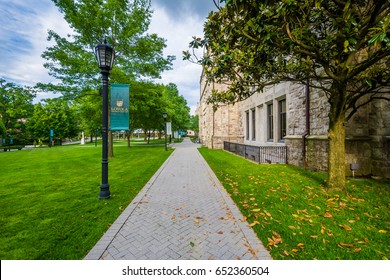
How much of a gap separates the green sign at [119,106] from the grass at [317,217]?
416cm

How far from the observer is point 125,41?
1295 cm

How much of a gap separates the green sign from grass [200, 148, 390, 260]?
164 inches

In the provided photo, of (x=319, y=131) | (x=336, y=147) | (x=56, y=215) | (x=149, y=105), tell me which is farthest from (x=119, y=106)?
(x=149, y=105)

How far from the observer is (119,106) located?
5.77 meters

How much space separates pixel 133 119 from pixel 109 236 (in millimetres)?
23918

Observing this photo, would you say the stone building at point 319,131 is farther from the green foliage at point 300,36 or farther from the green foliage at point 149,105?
the green foliage at point 149,105

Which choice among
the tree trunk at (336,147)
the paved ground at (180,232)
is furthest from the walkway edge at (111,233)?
the tree trunk at (336,147)

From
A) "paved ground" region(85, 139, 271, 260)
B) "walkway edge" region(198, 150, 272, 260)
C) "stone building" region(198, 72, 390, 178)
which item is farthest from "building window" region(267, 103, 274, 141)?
"walkway edge" region(198, 150, 272, 260)

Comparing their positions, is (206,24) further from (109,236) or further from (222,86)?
(222,86)

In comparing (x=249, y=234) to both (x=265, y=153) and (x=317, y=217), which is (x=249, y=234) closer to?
(x=317, y=217)

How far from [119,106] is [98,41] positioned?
1059cm

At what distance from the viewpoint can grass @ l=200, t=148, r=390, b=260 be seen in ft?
8.92

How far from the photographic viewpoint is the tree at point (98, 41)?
11969 millimetres

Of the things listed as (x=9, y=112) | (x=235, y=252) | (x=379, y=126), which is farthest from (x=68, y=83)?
(x=9, y=112)
